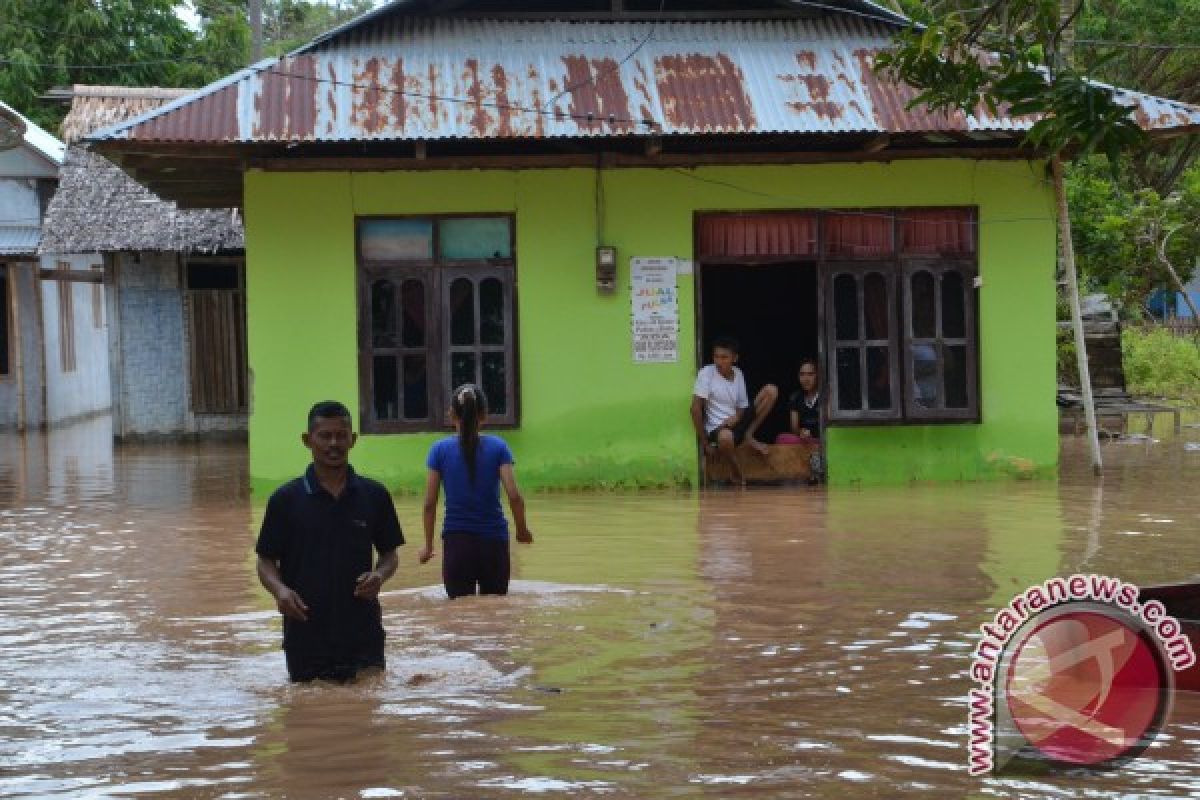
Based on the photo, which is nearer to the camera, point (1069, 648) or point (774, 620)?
point (1069, 648)

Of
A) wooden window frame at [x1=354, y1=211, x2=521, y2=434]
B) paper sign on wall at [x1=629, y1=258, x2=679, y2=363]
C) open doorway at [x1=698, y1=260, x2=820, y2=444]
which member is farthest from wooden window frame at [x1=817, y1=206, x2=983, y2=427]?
wooden window frame at [x1=354, y1=211, x2=521, y2=434]

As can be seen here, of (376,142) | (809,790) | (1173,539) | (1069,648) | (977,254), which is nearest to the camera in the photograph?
(809,790)

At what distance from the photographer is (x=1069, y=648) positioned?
742 cm

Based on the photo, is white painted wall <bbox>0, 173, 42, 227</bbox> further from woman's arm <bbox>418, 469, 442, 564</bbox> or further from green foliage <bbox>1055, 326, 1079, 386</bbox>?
woman's arm <bbox>418, 469, 442, 564</bbox>

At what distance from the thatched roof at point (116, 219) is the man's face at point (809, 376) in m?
9.40

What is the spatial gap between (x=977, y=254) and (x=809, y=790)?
434 inches

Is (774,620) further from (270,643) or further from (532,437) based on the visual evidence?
(532,437)

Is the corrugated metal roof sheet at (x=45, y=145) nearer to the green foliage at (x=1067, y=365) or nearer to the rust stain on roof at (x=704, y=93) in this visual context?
the rust stain on roof at (x=704, y=93)

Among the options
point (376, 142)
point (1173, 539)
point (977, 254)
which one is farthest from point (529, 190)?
point (1173, 539)

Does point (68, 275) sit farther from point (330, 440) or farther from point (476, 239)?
point (330, 440)

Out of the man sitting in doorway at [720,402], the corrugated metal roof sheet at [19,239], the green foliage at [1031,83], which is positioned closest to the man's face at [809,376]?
the man sitting in doorway at [720,402]

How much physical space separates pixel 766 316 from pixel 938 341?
320 cm

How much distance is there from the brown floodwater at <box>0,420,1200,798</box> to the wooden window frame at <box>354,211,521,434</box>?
946 mm

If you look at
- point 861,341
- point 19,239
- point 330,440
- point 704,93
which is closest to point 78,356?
point 19,239
